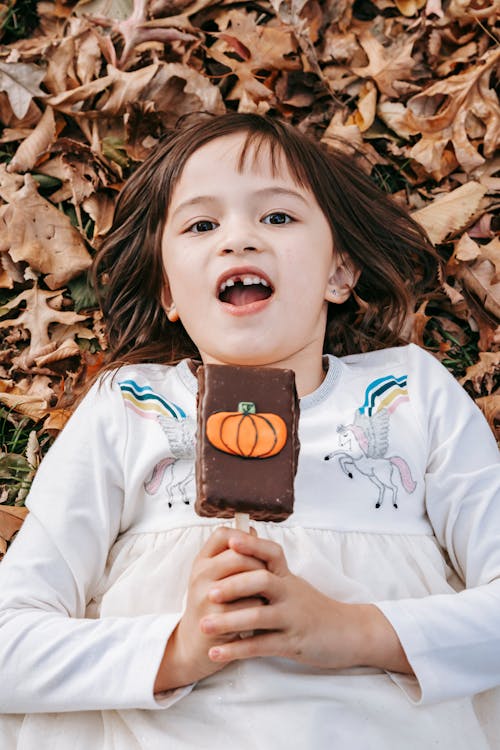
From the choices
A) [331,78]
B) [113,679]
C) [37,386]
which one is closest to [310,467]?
[113,679]

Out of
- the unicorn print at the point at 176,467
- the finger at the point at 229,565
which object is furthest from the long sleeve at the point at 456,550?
the unicorn print at the point at 176,467

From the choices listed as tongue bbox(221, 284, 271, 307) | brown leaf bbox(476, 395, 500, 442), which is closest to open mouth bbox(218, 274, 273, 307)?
tongue bbox(221, 284, 271, 307)

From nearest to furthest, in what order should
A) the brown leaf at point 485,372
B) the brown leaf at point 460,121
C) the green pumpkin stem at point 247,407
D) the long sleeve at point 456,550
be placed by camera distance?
the green pumpkin stem at point 247,407, the long sleeve at point 456,550, the brown leaf at point 485,372, the brown leaf at point 460,121

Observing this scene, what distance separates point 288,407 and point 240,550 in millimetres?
320

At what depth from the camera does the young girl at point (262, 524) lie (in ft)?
6.57

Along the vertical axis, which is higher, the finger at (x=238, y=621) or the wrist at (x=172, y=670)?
the finger at (x=238, y=621)

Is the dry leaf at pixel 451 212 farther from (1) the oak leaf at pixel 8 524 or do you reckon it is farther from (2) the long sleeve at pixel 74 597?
(1) the oak leaf at pixel 8 524

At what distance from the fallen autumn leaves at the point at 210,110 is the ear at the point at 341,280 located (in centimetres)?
43

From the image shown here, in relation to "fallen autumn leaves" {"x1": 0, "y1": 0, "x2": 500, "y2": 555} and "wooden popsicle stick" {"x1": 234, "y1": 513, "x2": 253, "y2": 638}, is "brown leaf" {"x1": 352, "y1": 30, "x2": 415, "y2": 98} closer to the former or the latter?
"fallen autumn leaves" {"x1": 0, "y1": 0, "x2": 500, "y2": 555}

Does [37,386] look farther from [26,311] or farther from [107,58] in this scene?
[107,58]

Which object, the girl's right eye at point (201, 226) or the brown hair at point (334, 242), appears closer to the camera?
the girl's right eye at point (201, 226)

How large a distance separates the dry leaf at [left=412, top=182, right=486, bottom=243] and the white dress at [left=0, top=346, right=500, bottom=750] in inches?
26.2

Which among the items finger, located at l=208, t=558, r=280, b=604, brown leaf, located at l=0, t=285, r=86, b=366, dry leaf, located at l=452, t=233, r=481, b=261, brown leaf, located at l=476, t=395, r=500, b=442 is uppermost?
finger, located at l=208, t=558, r=280, b=604

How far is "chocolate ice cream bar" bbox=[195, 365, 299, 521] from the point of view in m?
1.88
